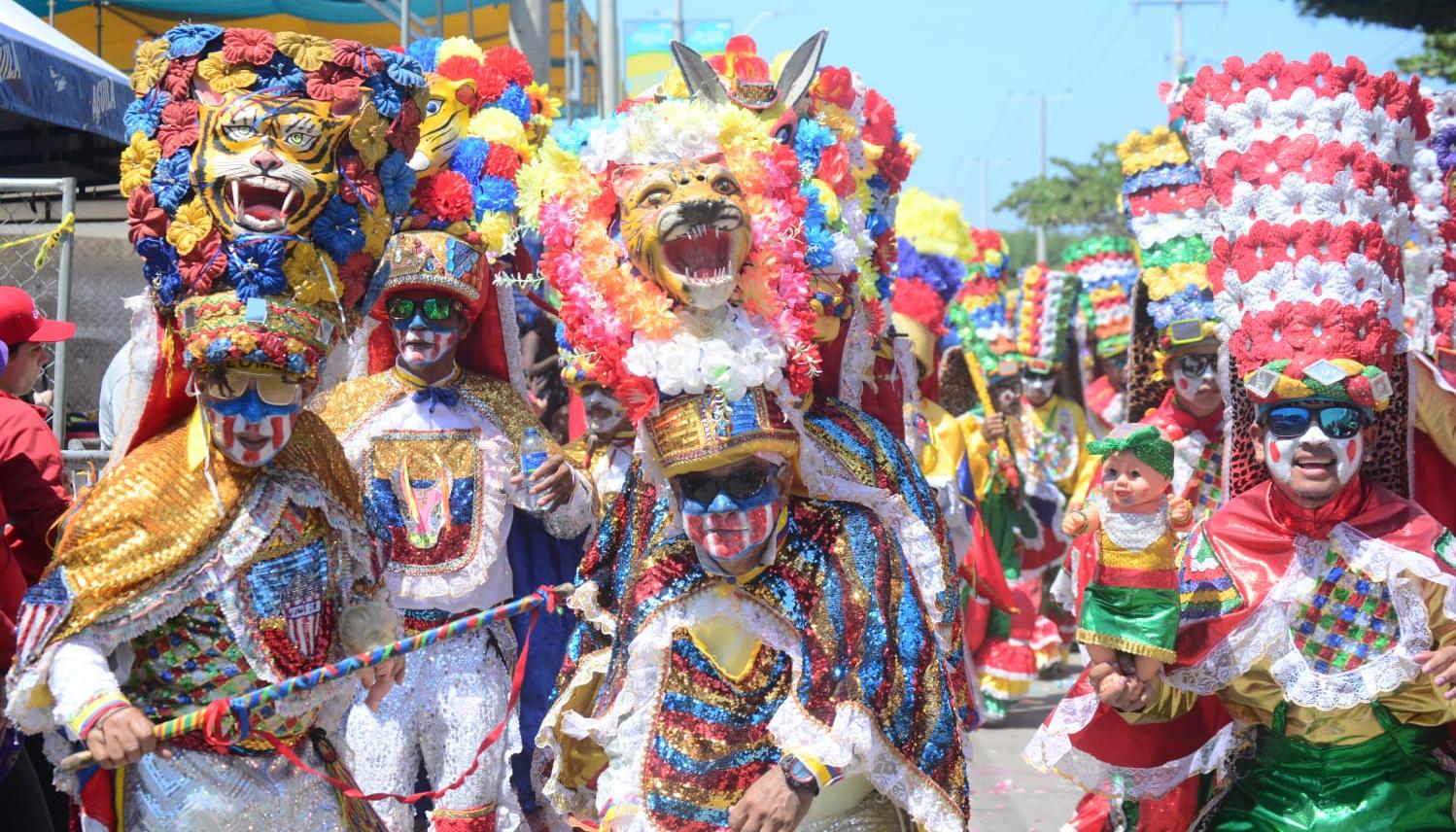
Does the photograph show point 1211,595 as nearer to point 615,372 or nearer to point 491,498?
point 615,372

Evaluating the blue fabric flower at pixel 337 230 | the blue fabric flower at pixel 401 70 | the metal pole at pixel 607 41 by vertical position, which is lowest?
the blue fabric flower at pixel 337 230

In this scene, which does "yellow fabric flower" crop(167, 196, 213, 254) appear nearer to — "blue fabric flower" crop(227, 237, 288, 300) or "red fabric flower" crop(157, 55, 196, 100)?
"blue fabric flower" crop(227, 237, 288, 300)

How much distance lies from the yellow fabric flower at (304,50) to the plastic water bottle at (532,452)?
2213mm

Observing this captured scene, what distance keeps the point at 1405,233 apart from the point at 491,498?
313cm

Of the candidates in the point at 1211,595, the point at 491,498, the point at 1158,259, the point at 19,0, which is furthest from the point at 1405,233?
the point at 19,0

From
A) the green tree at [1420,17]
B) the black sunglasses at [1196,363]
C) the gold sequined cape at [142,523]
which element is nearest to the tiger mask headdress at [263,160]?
the gold sequined cape at [142,523]

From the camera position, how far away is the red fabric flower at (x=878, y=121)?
562 cm

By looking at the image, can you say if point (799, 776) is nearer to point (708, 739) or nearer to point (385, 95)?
point (708, 739)

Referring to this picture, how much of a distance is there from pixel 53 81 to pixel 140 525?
4.21 meters

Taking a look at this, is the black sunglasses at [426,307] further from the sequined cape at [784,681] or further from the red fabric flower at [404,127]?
the sequined cape at [784,681]

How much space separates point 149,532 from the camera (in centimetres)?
379

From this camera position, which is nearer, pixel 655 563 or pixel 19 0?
pixel 655 563


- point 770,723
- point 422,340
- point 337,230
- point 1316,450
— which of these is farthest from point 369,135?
point 1316,450

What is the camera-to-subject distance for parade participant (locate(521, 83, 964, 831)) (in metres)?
4.12
